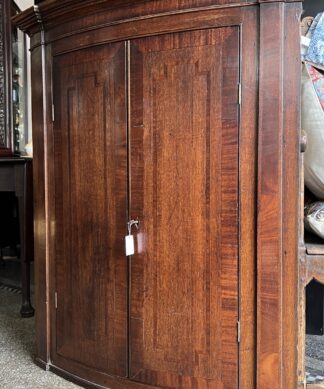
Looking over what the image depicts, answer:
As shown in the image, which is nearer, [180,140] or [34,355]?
[180,140]

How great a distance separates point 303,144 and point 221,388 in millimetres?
831

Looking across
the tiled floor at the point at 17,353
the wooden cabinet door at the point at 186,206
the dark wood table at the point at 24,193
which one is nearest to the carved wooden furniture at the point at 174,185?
the wooden cabinet door at the point at 186,206

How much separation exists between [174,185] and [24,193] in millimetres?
1280

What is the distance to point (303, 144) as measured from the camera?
1.27 m

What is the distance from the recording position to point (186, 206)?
1.38 metres

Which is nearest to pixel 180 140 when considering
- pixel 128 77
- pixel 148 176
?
pixel 148 176

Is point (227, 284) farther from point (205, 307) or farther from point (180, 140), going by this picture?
point (180, 140)

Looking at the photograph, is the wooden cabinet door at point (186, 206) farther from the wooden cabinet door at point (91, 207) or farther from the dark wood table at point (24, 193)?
the dark wood table at point (24, 193)

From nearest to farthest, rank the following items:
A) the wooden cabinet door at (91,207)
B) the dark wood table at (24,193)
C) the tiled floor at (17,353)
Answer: the wooden cabinet door at (91,207), the tiled floor at (17,353), the dark wood table at (24,193)

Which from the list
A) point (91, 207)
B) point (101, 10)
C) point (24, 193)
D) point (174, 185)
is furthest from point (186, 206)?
point (24, 193)

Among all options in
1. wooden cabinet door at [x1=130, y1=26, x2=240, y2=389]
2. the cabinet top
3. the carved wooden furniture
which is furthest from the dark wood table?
wooden cabinet door at [x1=130, y1=26, x2=240, y2=389]

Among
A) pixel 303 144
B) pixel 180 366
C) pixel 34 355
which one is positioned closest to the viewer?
pixel 303 144

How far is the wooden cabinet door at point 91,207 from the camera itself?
4.87 ft

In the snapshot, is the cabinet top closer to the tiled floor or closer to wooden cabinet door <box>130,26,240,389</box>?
wooden cabinet door <box>130,26,240,389</box>
